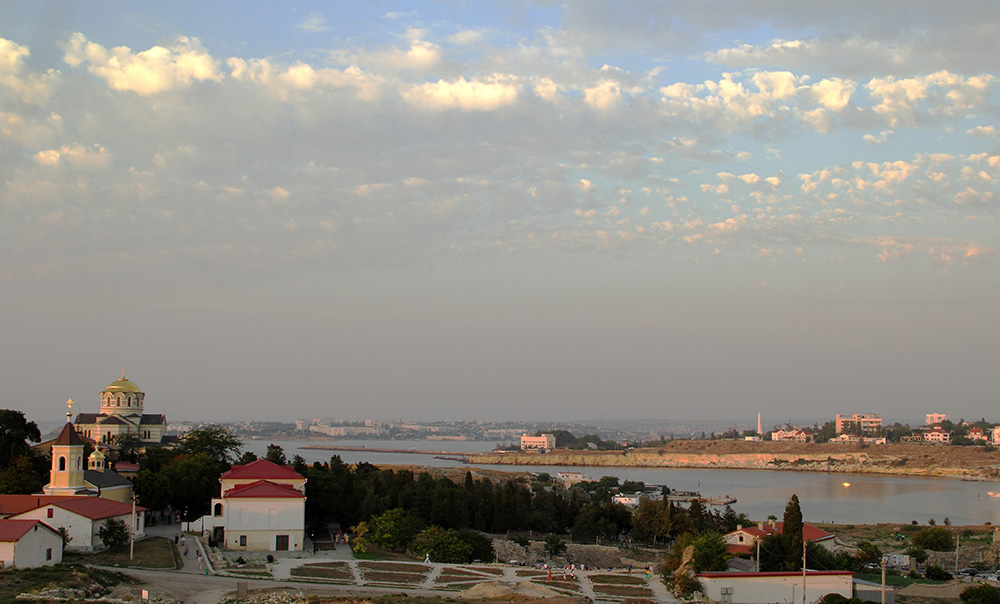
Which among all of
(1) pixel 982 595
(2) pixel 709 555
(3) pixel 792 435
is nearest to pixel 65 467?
(2) pixel 709 555

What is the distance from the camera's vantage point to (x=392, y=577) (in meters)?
23.7

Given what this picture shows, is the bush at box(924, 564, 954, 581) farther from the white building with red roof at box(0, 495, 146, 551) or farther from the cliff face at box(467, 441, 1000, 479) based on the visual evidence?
the cliff face at box(467, 441, 1000, 479)

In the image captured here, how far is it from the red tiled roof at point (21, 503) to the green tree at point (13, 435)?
900 cm

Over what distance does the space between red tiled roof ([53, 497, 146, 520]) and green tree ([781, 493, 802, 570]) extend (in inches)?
861

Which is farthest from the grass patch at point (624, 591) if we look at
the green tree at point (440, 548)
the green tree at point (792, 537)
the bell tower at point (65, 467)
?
the bell tower at point (65, 467)

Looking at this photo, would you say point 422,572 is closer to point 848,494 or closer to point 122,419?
point 122,419

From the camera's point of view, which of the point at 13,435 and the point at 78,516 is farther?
the point at 13,435

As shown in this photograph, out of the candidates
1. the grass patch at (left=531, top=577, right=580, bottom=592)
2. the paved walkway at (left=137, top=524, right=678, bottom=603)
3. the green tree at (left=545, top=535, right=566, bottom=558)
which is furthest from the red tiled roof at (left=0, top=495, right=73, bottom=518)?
the green tree at (left=545, top=535, right=566, bottom=558)

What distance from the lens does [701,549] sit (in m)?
25.3

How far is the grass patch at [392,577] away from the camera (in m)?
23.2

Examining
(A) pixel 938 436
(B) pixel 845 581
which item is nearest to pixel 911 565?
(B) pixel 845 581

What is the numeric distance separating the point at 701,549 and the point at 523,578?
555cm

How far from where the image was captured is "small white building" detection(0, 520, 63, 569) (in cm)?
2136

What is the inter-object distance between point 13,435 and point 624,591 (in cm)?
2755
